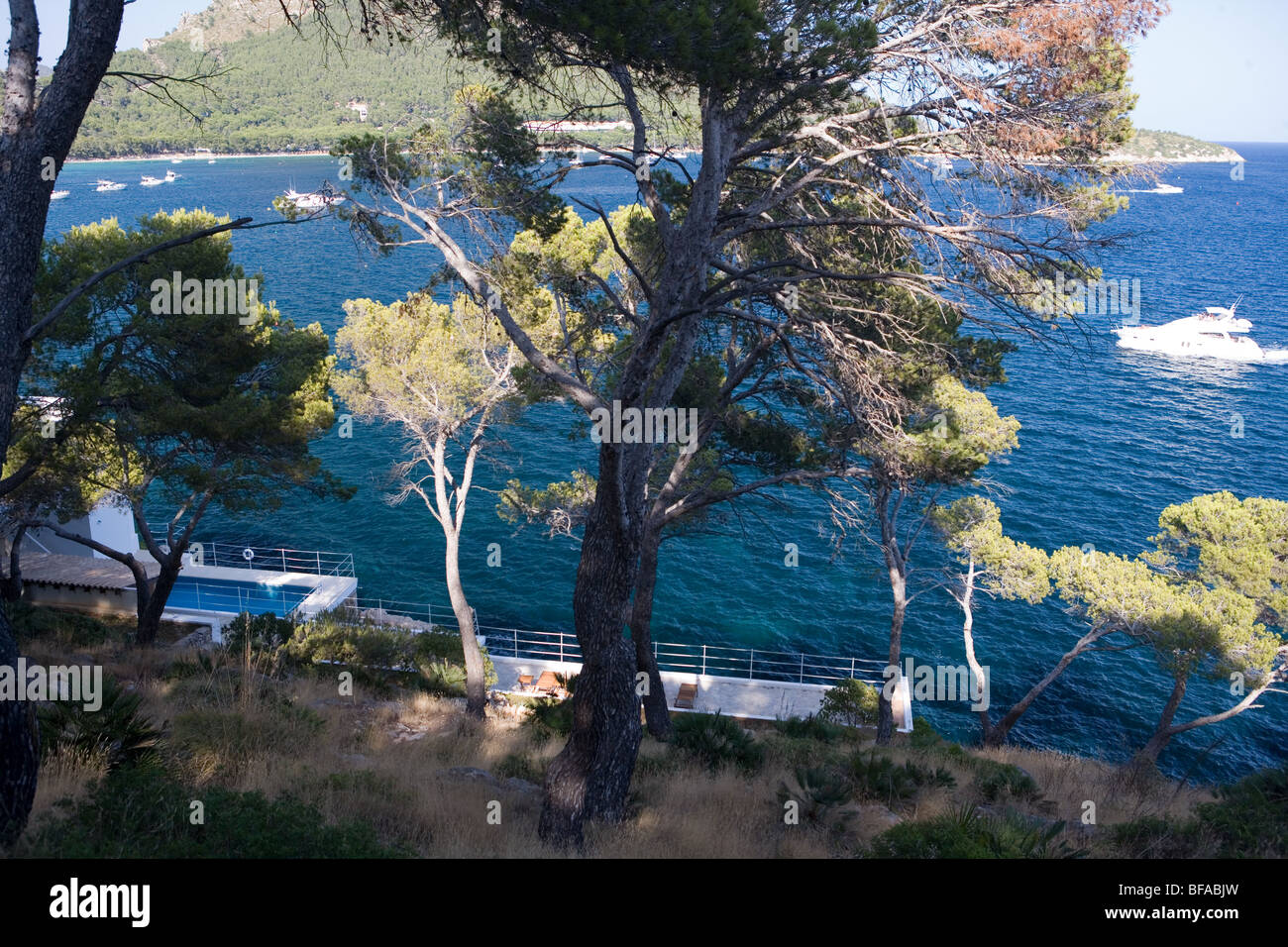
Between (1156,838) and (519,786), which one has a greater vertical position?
(1156,838)

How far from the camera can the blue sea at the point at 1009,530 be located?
21812mm

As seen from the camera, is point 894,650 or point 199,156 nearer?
point 894,650

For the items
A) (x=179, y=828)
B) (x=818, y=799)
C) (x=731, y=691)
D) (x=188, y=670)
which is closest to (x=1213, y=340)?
(x=731, y=691)

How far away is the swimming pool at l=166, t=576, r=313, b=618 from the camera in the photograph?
22.9m

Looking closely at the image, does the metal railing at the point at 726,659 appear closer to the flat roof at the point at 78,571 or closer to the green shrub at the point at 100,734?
the flat roof at the point at 78,571

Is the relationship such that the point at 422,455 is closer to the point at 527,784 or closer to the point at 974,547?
the point at 527,784

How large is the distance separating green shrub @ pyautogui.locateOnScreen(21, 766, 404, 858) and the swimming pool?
59.8ft

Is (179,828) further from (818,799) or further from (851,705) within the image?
(851,705)

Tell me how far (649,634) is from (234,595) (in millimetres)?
16572

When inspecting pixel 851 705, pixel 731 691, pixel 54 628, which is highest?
pixel 54 628

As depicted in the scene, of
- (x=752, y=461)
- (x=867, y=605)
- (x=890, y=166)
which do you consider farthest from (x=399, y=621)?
(x=890, y=166)

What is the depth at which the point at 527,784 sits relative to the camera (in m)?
9.02

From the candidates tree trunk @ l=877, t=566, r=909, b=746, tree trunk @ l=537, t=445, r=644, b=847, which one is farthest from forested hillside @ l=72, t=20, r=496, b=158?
tree trunk @ l=537, t=445, r=644, b=847

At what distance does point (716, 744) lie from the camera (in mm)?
10445
